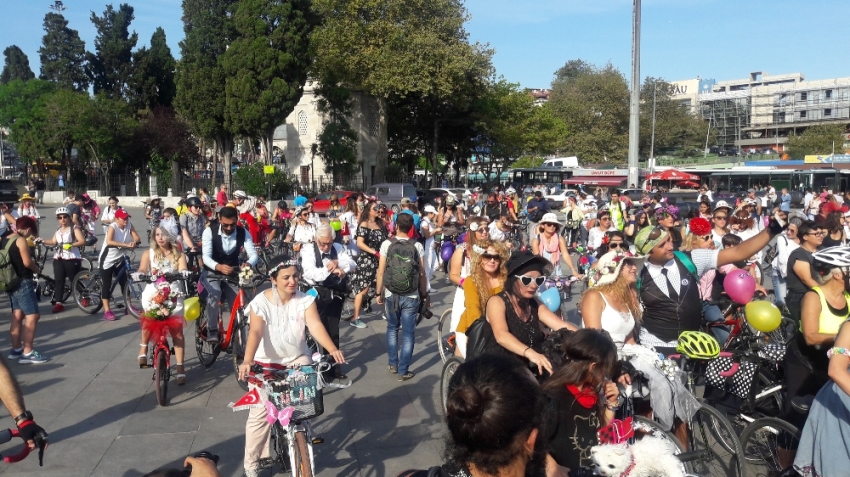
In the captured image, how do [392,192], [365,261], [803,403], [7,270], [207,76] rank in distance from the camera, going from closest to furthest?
[803,403] < [7,270] < [365,261] < [392,192] < [207,76]

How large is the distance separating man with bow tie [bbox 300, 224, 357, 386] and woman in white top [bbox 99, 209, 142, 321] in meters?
3.71

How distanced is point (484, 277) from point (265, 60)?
35.4 metres

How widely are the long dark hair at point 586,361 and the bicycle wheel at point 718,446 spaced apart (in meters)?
1.43

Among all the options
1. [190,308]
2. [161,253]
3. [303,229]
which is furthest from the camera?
[303,229]

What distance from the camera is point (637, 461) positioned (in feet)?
9.71

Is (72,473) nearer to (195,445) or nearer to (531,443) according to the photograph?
(195,445)

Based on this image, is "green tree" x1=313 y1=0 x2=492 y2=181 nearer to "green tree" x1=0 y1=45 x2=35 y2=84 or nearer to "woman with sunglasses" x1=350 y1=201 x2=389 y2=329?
"woman with sunglasses" x1=350 y1=201 x2=389 y2=329

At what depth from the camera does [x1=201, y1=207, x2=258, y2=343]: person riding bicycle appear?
8305 millimetres

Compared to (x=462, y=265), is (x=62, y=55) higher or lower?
higher

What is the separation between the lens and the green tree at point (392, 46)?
3941cm

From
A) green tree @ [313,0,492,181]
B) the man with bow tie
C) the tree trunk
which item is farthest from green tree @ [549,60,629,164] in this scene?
the man with bow tie

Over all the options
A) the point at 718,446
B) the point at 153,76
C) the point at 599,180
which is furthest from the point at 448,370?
the point at 153,76

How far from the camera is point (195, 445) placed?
5926mm

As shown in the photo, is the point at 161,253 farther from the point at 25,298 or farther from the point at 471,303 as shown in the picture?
the point at 471,303
